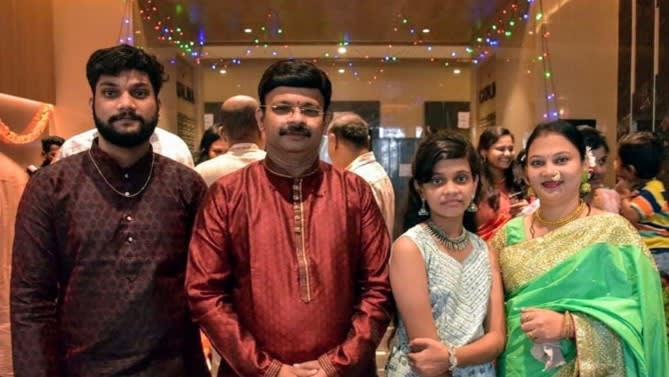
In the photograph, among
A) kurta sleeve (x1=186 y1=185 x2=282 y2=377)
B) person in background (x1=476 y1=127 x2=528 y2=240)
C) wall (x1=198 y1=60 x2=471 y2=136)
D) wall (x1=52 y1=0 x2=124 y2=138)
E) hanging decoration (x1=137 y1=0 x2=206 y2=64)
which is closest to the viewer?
kurta sleeve (x1=186 y1=185 x2=282 y2=377)

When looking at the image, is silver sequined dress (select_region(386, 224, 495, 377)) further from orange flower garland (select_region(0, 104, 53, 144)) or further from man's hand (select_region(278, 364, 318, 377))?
orange flower garland (select_region(0, 104, 53, 144))

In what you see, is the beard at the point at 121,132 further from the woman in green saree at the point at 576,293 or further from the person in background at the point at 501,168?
the person in background at the point at 501,168

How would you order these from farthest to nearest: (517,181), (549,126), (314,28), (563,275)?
1. (314,28)
2. (517,181)
3. (549,126)
4. (563,275)

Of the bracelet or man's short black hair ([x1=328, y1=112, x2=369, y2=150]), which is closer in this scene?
the bracelet

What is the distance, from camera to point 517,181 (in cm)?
343

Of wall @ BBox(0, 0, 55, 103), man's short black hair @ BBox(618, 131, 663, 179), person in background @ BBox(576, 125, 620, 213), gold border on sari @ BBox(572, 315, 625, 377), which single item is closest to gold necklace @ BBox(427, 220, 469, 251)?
gold border on sari @ BBox(572, 315, 625, 377)

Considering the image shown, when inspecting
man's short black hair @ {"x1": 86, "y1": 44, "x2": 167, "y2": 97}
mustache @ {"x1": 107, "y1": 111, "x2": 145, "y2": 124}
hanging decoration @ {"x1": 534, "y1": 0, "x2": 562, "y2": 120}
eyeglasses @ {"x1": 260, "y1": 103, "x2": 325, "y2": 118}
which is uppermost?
hanging decoration @ {"x1": 534, "y1": 0, "x2": 562, "y2": 120}

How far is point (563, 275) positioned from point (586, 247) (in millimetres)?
103

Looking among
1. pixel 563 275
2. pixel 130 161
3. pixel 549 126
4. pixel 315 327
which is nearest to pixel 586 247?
pixel 563 275

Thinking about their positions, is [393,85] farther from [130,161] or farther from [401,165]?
[130,161]

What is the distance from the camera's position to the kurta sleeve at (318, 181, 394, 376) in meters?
1.63

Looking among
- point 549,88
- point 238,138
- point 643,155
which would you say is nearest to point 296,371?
point 238,138

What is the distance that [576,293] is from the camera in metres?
1.77

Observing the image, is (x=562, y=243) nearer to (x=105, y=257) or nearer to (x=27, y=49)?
(x=105, y=257)
